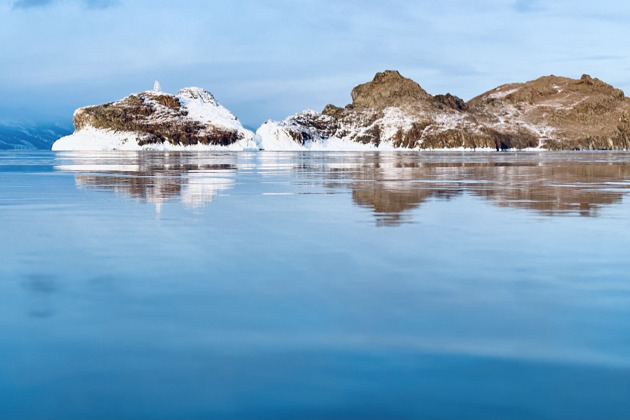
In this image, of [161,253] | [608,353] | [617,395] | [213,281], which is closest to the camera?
[617,395]

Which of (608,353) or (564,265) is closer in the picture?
(608,353)

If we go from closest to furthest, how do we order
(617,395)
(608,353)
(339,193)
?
1. (617,395)
2. (608,353)
3. (339,193)

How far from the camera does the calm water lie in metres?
6.08

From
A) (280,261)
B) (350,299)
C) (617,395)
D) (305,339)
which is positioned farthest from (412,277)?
(617,395)

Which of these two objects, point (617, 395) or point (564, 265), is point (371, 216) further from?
point (617, 395)

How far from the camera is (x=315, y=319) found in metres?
8.60

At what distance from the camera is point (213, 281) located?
1097cm

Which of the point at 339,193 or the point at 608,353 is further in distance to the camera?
the point at 339,193

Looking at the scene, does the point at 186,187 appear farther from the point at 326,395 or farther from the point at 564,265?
the point at 326,395

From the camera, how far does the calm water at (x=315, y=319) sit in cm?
608

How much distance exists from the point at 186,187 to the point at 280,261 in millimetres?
20665

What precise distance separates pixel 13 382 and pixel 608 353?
6178mm

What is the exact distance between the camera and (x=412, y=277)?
11.2m

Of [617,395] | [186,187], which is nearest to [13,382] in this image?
[617,395]
